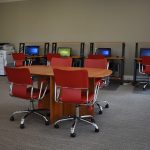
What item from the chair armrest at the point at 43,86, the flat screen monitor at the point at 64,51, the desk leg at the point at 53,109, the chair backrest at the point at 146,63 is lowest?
the desk leg at the point at 53,109

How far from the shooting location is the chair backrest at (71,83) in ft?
9.66

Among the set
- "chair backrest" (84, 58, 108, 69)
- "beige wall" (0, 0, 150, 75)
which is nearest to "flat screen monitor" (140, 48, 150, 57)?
"beige wall" (0, 0, 150, 75)

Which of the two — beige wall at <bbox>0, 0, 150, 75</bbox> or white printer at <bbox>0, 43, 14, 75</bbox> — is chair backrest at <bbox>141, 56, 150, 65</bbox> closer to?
beige wall at <bbox>0, 0, 150, 75</bbox>

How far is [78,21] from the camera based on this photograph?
773 centimetres

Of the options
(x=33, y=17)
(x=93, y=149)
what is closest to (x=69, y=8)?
(x=33, y=17)

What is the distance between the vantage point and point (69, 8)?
7809mm

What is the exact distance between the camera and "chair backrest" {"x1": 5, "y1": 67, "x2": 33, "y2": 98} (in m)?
3.23

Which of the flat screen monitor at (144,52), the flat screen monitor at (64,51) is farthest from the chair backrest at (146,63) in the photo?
→ the flat screen monitor at (64,51)

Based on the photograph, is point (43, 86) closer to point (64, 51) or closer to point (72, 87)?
point (72, 87)

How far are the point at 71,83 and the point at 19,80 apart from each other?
786 mm

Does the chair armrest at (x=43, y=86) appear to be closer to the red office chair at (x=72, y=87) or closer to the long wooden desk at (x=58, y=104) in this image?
the long wooden desk at (x=58, y=104)

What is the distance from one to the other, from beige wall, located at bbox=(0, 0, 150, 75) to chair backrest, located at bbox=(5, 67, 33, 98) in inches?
182

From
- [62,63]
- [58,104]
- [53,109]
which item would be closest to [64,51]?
[62,63]

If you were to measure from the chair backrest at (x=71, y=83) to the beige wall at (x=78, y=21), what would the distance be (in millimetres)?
4593
